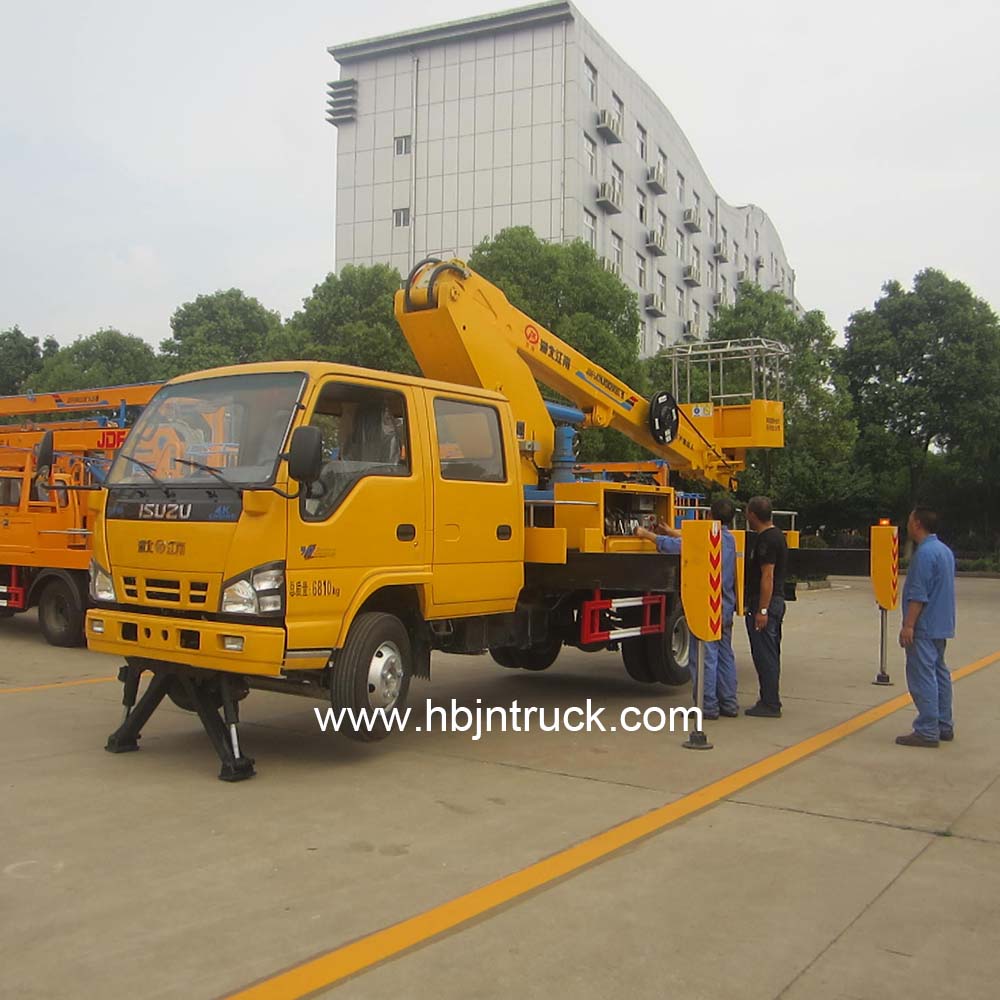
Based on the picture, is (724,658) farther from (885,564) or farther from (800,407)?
(800,407)

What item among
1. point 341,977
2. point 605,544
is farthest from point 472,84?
point 341,977

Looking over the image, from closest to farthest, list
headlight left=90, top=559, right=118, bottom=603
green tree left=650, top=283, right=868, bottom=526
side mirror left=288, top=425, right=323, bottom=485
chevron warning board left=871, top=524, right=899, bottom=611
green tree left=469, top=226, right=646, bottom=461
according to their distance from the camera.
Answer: side mirror left=288, top=425, right=323, bottom=485 → headlight left=90, top=559, right=118, bottom=603 → chevron warning board left=871, top=524, right=899, bottom=611 → green tree left=469, top=226, right=646, bottom=461 → green tree left=650, top=283, right=868, bottom=526

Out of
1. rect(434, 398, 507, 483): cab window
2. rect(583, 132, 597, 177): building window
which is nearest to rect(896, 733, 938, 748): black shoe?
rect(434, 398, 507, 483): cab window

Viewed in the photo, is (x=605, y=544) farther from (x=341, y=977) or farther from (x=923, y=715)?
(x=341, y=977)

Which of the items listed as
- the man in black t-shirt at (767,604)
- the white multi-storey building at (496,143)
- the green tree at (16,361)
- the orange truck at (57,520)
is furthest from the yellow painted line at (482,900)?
the green tree at (16,361)

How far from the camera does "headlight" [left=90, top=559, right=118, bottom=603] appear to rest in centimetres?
651

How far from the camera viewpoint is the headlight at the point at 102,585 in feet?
21.4

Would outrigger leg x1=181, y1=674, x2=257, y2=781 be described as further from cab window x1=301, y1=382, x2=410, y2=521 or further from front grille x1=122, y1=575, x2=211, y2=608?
cab window x1=301, y1=382, x2=410, y2=521

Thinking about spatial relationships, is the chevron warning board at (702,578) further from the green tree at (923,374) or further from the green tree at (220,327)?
the green tree at (220,327)

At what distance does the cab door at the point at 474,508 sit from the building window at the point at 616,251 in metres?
32.1

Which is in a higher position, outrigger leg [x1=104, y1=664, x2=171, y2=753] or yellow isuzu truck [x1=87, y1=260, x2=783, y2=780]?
yellow isuzu truck [x1=87, y1=260, x2=783, y2=780]

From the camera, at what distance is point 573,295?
23406mm

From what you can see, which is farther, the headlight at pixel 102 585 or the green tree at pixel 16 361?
the green tree at pixel 16 361

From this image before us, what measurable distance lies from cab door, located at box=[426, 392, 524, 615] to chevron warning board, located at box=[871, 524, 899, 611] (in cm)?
453
